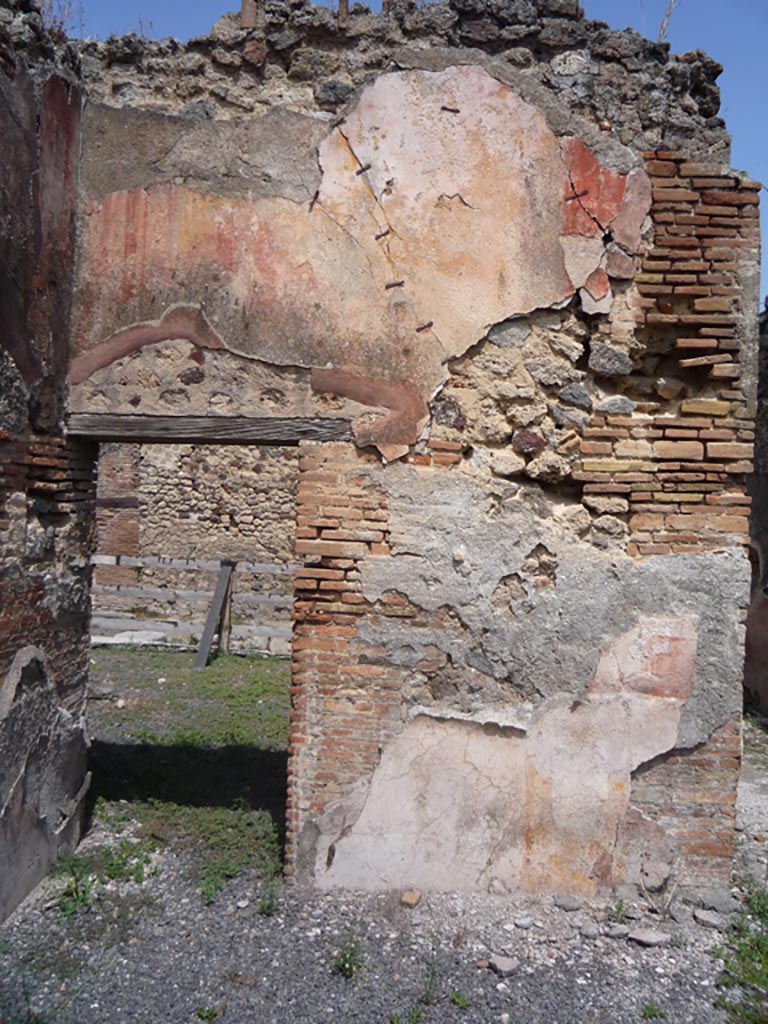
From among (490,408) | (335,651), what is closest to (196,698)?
(335,651)

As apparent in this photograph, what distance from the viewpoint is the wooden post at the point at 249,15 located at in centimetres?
431

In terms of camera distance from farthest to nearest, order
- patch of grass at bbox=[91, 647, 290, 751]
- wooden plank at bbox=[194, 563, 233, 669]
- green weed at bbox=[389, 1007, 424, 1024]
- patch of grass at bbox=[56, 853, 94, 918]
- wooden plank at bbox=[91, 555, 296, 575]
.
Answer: wooden plank at bbox=[91, 555, 296, 575], wooden plank at bbox=[194, 563, 233, 669], patch of grass at bbox=[91, 647, 290, 751], patch of grass at bbox=[56, 853, 94, 918], green weed at bbox=[389, 1007, 424, 1024]

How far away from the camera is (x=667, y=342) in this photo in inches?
168

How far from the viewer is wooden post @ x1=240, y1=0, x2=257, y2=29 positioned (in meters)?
4.31

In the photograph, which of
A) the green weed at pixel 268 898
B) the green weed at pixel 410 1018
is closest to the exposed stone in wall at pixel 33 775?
the green weed at pixel 268 898

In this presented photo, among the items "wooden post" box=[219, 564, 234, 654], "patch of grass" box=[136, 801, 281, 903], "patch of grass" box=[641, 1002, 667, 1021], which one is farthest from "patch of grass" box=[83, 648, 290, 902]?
"patch of grass" box=[641, 1002, 667, 1021]

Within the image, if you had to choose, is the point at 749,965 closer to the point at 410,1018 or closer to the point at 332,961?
the point at 410,1018

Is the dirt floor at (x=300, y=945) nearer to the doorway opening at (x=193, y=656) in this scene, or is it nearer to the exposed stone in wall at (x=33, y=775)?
the doorway opening at (x=193, y=656)

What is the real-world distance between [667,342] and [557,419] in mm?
702

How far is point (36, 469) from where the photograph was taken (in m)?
4.18

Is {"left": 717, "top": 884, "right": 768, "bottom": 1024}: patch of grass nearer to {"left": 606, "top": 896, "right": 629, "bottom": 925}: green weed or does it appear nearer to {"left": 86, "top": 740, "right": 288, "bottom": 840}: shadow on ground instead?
{"left": 606, "top": 896, "right": 629, "bottom": 925}: green weed

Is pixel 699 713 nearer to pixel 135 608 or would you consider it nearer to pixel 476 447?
pixel 476 447

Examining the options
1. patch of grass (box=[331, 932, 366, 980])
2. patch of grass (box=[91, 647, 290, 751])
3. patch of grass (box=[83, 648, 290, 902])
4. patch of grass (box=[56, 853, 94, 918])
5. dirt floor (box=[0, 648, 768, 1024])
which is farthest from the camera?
patch of grass (box=[91, 647, 290, 751])

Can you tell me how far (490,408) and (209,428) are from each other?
4.81 feet
